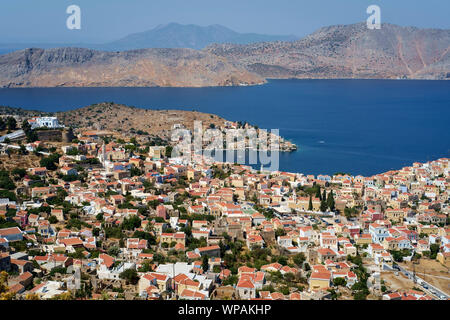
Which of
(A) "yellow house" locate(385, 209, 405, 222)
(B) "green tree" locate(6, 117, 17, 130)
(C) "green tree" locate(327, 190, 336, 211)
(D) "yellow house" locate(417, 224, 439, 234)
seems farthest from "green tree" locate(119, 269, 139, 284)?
(B) "green tree" locate(6, 117, 17, 130)

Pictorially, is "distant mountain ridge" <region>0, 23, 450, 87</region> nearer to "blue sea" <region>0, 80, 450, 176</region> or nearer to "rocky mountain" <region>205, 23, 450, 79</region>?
"rocky mountain" <region>205, 23, 450, 79</region>

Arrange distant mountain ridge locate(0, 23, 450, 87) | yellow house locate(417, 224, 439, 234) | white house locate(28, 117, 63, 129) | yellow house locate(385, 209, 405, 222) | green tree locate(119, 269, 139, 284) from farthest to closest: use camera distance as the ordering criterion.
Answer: distant mountain ridge locate(0, 23, 450, 87) < white house locate(28, 117, 63, 129) < yellow house locate(385, 209, 405, 222) < yellow house locate(417, 224, 439, 234) < green tree locate(119, 269, 139, 284)

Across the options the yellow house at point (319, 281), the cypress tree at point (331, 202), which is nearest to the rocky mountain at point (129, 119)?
the cypress tree at point (331, 202)

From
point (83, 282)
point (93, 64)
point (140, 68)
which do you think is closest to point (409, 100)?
point (140, 68)

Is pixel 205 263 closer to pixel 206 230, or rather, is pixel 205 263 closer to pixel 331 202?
pixel 206 230

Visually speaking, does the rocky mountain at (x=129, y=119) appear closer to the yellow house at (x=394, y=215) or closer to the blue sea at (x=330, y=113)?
the blue sea at (x=330, y=113)

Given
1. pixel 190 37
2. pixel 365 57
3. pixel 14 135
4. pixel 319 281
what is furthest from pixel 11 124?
pixel 190 37
